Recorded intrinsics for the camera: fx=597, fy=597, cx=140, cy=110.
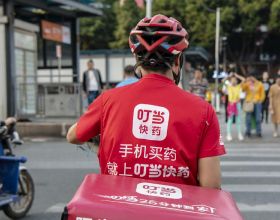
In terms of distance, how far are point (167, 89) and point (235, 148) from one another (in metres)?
10.6

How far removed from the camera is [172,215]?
2.05 metres

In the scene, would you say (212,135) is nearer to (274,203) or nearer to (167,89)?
(167,89)

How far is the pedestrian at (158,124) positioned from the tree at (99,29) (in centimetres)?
5260

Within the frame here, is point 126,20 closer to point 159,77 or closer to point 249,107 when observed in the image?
point 249,107

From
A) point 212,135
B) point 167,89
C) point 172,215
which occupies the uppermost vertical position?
point 167,89

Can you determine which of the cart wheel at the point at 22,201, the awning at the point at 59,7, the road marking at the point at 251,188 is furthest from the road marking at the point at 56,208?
the awning at the point at 59,7

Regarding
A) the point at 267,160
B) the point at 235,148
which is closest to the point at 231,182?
the point at 267,160

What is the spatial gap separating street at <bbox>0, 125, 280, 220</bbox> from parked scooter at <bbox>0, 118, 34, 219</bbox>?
0.18 metres

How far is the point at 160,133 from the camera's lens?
244cm

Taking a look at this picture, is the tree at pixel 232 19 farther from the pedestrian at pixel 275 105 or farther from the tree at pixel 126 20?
the pedestrian at pixel 275 105

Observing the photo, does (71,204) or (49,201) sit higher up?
(71,204)

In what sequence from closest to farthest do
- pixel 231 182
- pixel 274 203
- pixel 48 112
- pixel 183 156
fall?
pixel 183 156, pixel 274 203, pixel 231 182, pixel 48 112

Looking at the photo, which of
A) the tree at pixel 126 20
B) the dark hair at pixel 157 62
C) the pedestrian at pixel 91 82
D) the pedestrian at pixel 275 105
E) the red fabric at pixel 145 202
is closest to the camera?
the red fabric at pixel 145 202

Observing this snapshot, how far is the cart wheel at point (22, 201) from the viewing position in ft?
21.2
